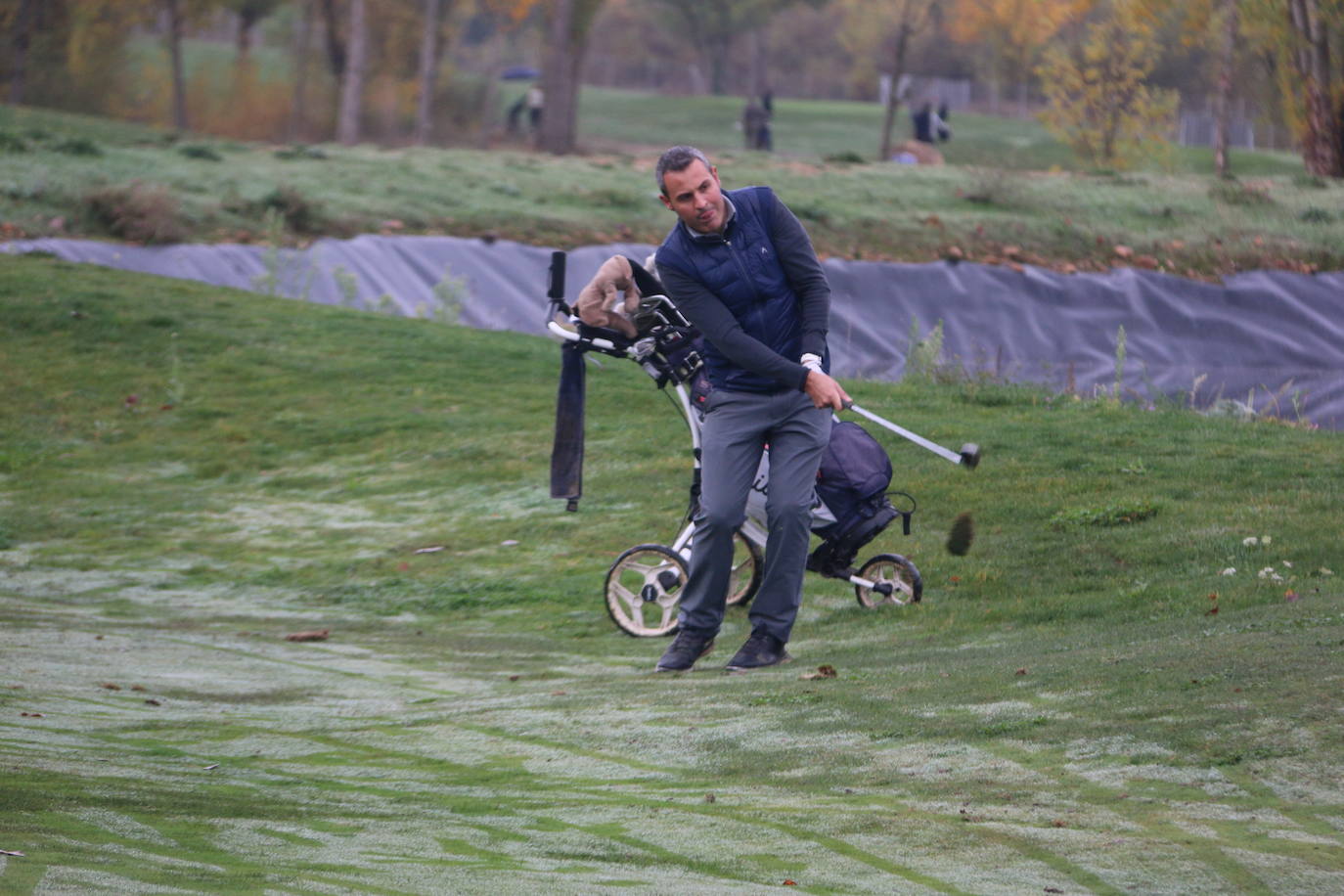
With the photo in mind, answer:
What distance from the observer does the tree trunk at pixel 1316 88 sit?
1136 inches

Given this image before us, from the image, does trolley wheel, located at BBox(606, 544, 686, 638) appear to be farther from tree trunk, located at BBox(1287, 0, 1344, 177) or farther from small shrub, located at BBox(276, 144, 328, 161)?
small shrub, located at BBox(276, 144, 328, 161)

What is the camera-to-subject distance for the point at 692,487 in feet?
26.0

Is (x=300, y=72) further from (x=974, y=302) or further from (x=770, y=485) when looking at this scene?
(x=770, y=485)

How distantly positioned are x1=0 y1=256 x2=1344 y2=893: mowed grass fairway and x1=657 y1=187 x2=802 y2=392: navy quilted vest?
136 centimetres

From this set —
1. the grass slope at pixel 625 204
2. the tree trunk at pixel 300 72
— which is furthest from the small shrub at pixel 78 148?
the tree trunk at pixel 300 72

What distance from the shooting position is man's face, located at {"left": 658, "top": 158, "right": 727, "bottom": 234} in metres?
6.29

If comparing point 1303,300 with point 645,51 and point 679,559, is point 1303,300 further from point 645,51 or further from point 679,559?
point 645,51

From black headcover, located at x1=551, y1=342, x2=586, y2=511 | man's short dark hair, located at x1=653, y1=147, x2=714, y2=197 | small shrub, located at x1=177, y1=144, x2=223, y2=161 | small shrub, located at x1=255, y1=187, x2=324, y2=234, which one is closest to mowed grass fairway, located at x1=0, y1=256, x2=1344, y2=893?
black headcover, located at x1=551, y1=342, x2=586, y2=511

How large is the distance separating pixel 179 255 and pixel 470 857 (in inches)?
694

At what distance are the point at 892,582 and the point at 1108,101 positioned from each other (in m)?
38.0

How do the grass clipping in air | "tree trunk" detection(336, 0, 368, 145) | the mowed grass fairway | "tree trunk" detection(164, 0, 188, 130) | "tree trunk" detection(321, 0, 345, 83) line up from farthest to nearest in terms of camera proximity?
"tree trunk" detection(321, 0, 345, 83) < "tree trunk" detection(164, 0, 188, 130) < "tree trunk" detection(336, 0, 368, 145) < the grass clipping in air < the mowed grass fairway

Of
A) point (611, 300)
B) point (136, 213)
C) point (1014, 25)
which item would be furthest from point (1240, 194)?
point (1014, 25)

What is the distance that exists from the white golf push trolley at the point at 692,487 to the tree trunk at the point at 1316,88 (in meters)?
23.6

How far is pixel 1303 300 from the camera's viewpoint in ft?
61.8
